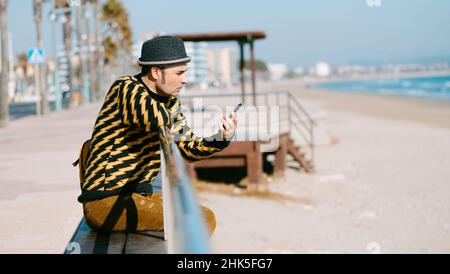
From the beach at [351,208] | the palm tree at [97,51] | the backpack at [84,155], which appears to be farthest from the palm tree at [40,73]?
the backpack at [84,155]

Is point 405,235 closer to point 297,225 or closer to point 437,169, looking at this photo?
point 297,225

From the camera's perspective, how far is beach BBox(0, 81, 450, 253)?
7.18 metres

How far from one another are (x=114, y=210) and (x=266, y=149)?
468 inches

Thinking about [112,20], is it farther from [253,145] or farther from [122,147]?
[122,147]

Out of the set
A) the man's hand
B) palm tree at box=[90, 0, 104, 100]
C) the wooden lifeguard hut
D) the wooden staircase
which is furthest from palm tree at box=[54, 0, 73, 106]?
the man's hand

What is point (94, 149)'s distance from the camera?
3.61m

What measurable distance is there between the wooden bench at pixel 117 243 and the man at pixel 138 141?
0.24 feet

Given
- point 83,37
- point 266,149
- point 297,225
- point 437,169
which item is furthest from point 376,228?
point 83,37

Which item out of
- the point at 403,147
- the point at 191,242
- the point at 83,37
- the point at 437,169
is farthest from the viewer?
the point at 83,37

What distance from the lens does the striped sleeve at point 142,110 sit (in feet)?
11.0

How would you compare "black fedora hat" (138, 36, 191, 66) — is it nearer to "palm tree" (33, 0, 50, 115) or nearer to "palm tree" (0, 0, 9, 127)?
"palm tree" (0, 0, 9, 127)

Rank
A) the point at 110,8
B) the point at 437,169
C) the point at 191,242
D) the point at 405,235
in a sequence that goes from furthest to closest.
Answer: the point at 110,8
the point at 437,169
the point at 405,235
the point at 191,242

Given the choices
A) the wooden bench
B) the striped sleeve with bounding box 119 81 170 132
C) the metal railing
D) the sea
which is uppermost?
the striped sleeve with bounding box 119 81 170 132

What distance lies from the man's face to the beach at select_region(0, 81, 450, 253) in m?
2.45
